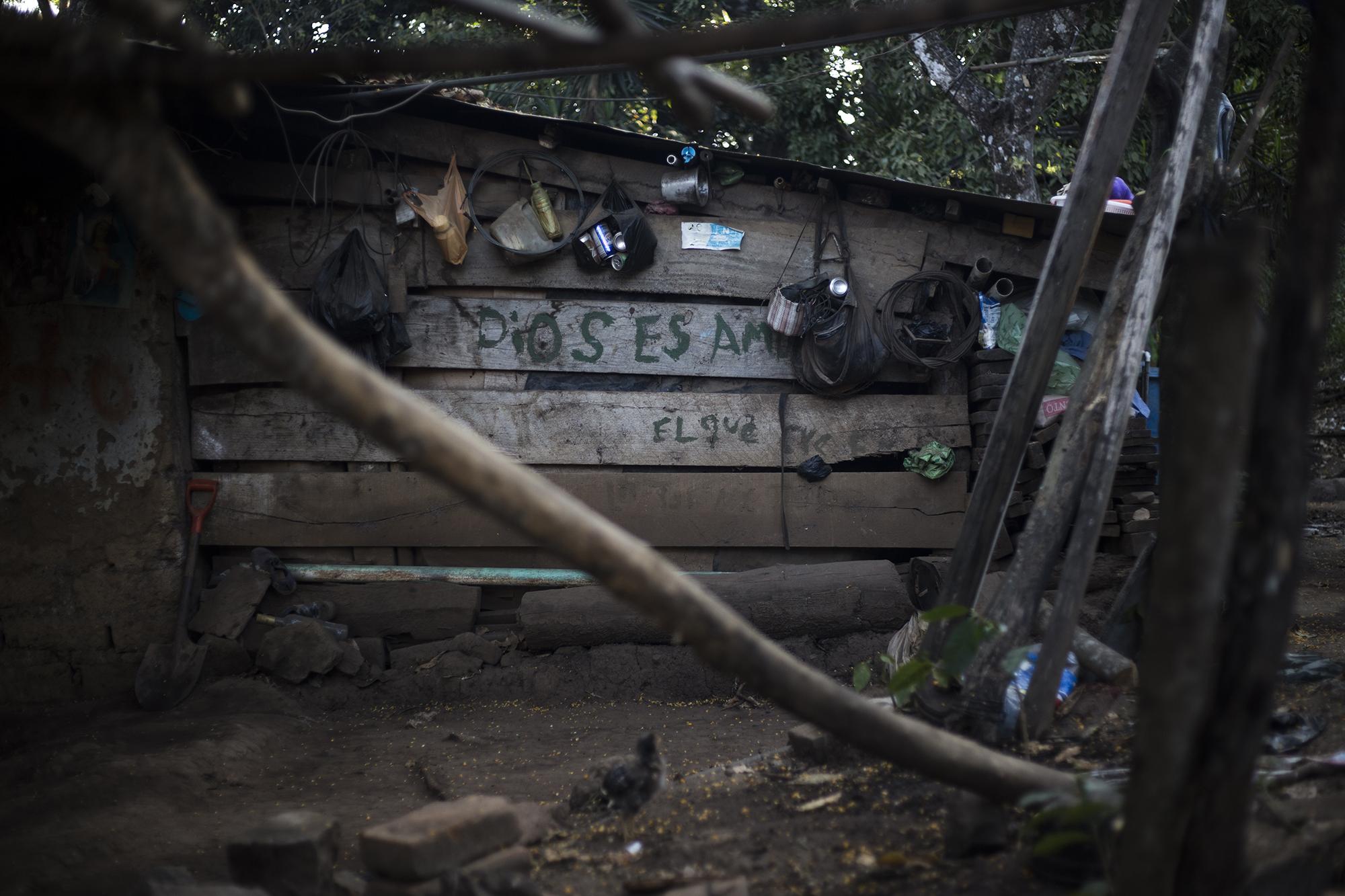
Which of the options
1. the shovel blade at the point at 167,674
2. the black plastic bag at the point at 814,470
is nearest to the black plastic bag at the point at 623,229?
the black plastic bag at the point at 814,470

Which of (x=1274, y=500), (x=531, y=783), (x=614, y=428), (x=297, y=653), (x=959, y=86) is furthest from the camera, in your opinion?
(x=959, y=86)

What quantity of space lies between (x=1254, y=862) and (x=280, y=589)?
549 cm

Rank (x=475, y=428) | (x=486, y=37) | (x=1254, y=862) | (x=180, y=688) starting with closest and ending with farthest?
1. (x=1254, y=862)
2. (x=180, y=688)
3. (x=475, y=428)
4. (x=486, y=37)

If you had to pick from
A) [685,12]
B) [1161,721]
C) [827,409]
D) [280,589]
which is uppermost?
[685,12]

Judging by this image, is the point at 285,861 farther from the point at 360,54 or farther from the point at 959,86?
the point at 959,86

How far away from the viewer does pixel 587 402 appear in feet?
20.8

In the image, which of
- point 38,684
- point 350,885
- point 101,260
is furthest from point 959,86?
point 38,684

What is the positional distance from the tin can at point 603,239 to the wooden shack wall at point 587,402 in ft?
0.75

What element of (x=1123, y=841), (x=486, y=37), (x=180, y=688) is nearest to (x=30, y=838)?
(x=180, y=688)

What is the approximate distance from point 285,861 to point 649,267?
14.4 feet

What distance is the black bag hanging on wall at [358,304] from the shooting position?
5945mm

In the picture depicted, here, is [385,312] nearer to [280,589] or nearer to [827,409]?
[280,589]

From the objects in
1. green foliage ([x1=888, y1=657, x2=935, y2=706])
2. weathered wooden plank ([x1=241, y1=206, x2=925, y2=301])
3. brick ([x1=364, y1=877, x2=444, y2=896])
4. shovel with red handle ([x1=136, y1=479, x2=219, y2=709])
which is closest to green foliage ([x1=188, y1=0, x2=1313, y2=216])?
weathered wooden plank ([x1=241, y1=206, x2=925, y2=301])

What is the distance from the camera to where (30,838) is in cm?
377
